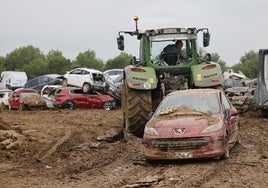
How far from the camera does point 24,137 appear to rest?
16000 mm

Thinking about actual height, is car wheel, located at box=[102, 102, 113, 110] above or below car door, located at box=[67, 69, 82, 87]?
below

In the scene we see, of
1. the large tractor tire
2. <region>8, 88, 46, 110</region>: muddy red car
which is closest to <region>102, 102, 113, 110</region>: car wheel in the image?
<region>8, 88, 46, 110</region>: muddy red car

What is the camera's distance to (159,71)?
1599cm

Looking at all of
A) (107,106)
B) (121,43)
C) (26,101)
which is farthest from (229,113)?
(26,101)

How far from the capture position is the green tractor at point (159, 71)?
15.0 m

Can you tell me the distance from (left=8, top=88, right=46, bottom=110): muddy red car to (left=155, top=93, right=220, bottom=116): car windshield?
2099 centimetres

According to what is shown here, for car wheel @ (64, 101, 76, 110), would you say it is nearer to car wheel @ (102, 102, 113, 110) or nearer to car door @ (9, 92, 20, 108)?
car wheel @ (102, 102, 113, 110)

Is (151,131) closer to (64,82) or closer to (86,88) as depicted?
(86,88)

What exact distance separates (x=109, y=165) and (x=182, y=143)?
174 cm

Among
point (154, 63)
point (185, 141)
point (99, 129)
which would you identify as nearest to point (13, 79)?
point (99, 129)

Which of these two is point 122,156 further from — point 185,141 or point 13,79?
point 13,79

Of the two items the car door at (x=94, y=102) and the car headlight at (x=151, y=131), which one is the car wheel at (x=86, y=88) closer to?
the car door at (x=94, y=102)

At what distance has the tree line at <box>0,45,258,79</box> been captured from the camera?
8719 centimetres

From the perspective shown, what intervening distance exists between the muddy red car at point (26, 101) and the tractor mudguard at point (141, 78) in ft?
62.3
